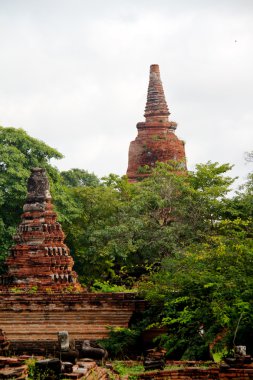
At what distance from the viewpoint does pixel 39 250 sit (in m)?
24.3

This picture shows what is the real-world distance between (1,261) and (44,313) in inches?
351

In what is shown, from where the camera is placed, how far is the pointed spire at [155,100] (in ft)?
138

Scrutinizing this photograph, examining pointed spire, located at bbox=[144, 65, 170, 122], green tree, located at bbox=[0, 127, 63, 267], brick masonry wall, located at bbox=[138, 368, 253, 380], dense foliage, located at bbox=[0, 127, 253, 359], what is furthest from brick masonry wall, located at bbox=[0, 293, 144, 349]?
pointed spire, located at bbox=[144, 65, 170, 122]

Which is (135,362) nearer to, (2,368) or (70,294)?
(70,294)

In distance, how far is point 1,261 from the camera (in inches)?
1221

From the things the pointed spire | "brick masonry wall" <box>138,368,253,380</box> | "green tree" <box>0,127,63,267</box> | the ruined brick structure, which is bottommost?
"brick masonry wall" <box>138,368,253,380</box>

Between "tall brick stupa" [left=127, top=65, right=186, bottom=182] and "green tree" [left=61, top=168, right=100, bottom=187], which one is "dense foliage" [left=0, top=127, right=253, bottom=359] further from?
"green tree" [left=61, top=168, right=100, bottom=187]

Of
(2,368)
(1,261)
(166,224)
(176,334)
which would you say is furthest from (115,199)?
(2,368)

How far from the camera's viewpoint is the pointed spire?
41.9 meters

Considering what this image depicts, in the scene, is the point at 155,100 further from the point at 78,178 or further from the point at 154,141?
the point at 78,178

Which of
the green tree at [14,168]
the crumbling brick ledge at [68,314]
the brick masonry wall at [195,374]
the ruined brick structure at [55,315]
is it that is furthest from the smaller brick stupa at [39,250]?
the brick masonry wall at [195,374]

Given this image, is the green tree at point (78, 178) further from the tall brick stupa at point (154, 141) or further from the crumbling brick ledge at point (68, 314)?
the crumbling brick ledge at point (68, 314)

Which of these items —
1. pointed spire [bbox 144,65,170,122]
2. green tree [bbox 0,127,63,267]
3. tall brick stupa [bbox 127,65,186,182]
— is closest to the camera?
green tree [bbox 0,127,63,267]

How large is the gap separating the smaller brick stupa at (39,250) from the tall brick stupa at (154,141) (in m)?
14.3
